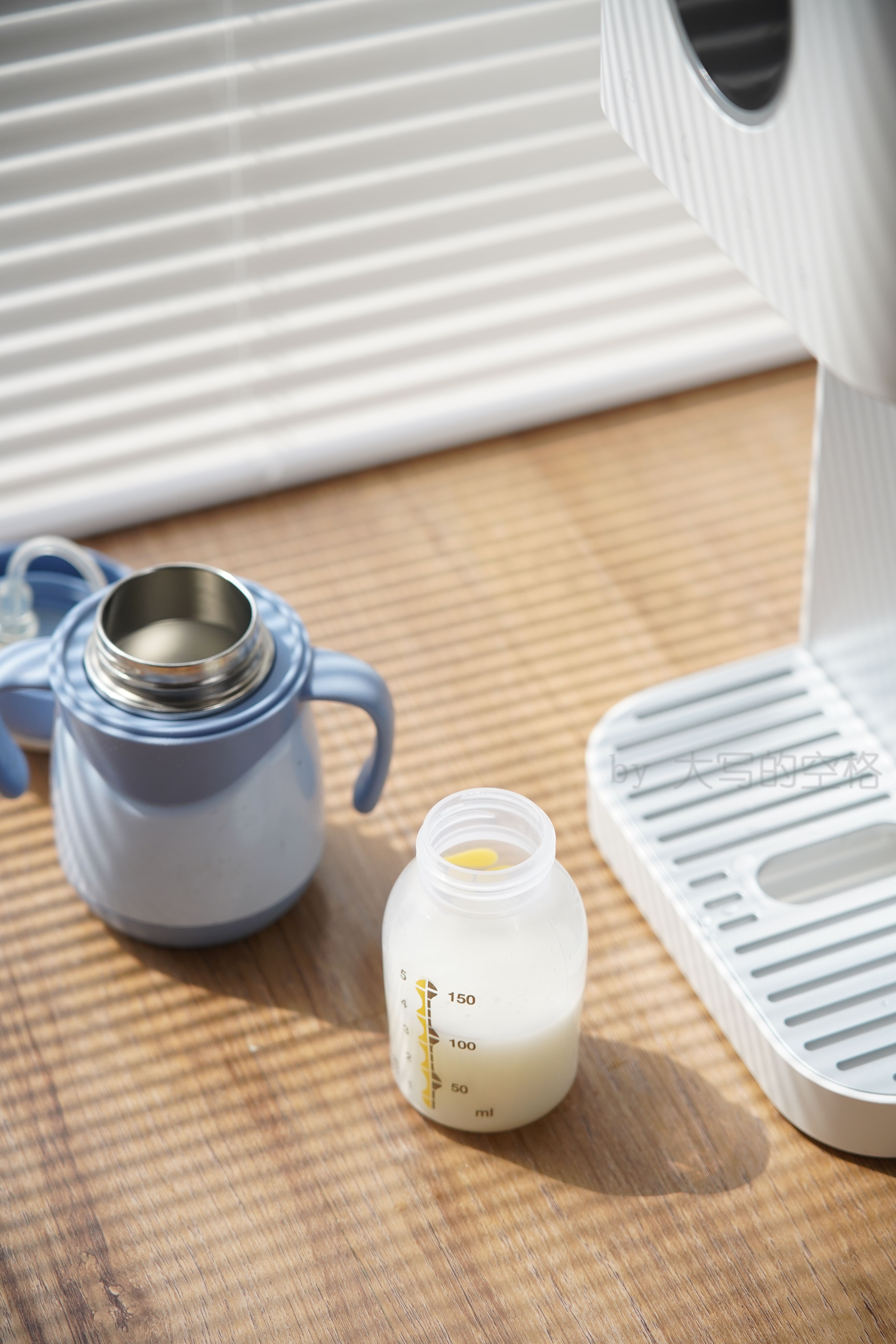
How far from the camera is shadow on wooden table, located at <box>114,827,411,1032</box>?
0.75 metres

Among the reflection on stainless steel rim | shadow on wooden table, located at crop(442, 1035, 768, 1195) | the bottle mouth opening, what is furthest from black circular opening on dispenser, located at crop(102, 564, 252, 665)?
shadow on wooden table, located at crop(442, 1035, 768, 1195)

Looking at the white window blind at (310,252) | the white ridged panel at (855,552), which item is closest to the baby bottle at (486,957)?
the white ridged panel at (855,552)

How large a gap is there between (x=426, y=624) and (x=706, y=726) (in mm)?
225

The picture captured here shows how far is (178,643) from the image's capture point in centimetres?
72

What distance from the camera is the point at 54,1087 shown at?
715 millimetres

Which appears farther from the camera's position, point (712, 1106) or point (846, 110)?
point (712, 1106)

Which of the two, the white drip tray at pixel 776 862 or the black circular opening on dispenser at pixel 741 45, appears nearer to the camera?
the black circular opening on dispenser at pixel 741 45

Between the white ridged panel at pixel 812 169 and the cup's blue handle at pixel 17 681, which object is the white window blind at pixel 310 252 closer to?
the cup's blue handle at pixel 17 681

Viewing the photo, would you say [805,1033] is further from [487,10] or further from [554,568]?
[487,10]

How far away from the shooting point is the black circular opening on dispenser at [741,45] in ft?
1.56

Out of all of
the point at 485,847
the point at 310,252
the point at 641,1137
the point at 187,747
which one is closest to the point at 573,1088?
the point at 641,1137

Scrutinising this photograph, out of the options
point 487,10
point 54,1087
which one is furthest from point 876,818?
point 487,10

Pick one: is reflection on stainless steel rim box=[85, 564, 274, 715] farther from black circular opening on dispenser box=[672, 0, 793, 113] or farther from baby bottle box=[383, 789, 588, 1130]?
black circular opening on dispenser box=[672, 0, 793, 113]

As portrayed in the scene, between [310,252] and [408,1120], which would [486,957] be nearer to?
[408,1120]
